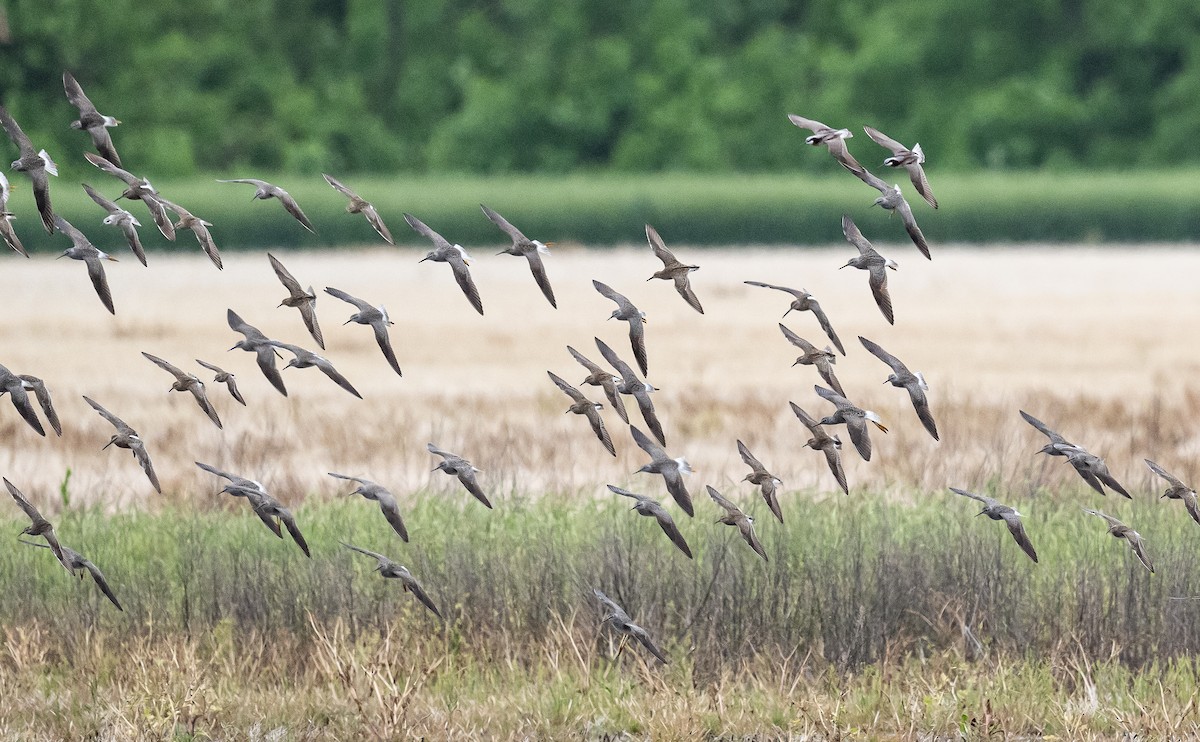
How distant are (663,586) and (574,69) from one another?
3877 centimetres

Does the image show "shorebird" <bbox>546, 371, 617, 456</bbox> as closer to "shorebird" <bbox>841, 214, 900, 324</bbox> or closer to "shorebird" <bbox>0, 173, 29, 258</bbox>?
"shorebird" <bbox>841, 214, 900, 324</bbox>

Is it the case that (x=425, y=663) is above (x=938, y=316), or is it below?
above

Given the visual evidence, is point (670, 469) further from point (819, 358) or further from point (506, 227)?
point (506, 227)

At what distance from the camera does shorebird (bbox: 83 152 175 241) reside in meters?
5.14

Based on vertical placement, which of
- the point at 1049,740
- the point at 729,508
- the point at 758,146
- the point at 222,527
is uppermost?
the point at 729,508

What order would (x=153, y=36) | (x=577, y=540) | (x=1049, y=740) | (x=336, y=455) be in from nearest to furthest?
(x=1049, y=740), (x=577, y=540), (x=336, y=455), (x=153, y=36)

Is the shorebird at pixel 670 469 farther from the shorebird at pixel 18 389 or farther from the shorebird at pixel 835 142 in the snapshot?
the shorebird at pixel 18 389

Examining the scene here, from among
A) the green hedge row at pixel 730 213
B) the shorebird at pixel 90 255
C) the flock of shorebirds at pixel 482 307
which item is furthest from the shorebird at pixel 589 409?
the green hedge row at pixel 730 213

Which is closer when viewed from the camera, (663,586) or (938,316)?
→ (663,586)

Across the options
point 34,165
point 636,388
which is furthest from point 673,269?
point 34,165

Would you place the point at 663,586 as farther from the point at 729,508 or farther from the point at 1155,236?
the point at 1155,236

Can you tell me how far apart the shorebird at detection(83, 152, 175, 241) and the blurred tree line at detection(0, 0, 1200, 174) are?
121ft

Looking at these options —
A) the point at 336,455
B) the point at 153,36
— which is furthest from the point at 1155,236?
the point at 336,455

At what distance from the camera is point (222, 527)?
8.29m
